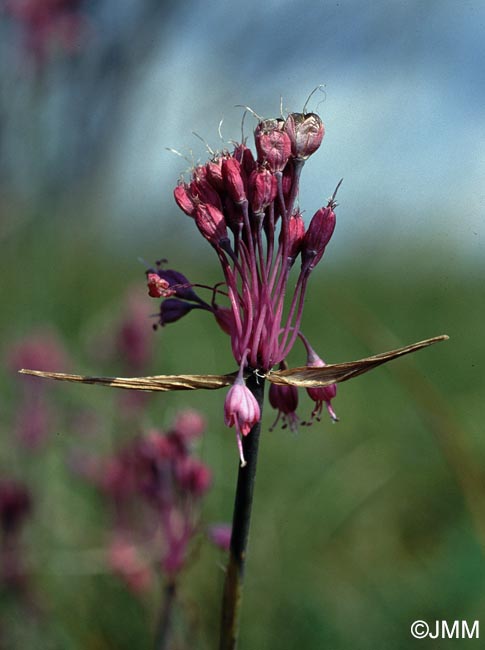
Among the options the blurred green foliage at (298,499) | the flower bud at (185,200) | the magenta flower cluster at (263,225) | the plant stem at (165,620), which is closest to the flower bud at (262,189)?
the magenta flower cluster at (263,225)

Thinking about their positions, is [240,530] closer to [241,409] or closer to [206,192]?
[241,409]

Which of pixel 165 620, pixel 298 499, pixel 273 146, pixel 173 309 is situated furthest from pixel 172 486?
pixel 298 499

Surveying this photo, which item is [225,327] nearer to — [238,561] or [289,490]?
[238,561]

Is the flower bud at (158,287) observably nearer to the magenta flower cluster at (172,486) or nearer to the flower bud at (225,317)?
the flower bud at (225,317)

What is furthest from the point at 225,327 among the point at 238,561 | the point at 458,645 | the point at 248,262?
the point at 458,645

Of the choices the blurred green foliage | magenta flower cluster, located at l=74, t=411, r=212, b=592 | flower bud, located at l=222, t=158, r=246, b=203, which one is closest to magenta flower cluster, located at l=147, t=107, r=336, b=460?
flower bud, located at l=222, t=158, r=246, b=203

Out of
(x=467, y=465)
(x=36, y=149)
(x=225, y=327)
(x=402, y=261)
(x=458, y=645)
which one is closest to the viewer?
(x=225, y=327)
